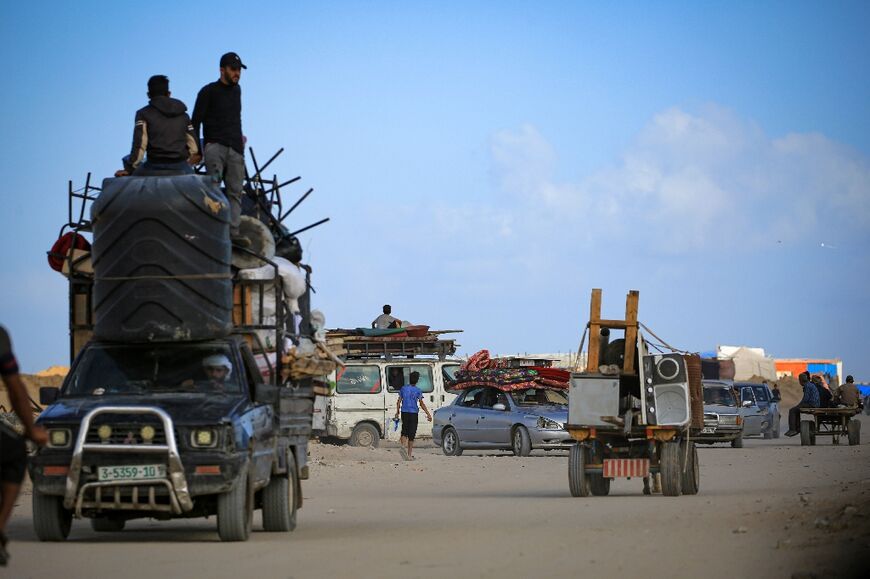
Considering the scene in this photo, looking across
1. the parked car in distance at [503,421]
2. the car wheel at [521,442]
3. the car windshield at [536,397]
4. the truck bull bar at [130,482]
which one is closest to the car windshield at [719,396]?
the parked car in distance at [503,421]

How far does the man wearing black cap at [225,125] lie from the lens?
52.9ft

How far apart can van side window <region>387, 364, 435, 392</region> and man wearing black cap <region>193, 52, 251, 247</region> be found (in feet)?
70.3

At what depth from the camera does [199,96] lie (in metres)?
16.5

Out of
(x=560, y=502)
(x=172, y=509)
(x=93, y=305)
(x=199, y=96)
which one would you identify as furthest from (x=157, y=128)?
(x=560, y=502)

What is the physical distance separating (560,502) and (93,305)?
7.31 meters

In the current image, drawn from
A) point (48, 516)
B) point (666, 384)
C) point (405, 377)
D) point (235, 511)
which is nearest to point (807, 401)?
point (405, 377)

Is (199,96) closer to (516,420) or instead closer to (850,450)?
(516,420)

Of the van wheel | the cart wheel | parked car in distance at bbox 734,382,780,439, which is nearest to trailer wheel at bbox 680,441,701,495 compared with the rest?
the van wheel

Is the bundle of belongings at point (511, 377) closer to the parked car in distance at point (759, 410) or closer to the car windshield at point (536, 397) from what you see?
the car windshield at point (536, 397)

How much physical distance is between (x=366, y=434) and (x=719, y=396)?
9.36 metres

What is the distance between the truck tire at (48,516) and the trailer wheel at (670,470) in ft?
29.6

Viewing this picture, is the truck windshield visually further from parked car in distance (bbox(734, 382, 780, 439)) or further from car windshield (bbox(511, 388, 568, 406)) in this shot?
parked car in distance (bbox(734, 382, 780, 439))

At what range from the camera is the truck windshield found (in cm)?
1477

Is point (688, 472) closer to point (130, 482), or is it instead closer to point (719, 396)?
point (130, 482)
